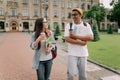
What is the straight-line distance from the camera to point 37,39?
5480 mm

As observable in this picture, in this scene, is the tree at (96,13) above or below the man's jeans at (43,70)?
above

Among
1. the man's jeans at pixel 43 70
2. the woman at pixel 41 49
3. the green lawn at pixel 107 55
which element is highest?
the woman at pixel 41 49

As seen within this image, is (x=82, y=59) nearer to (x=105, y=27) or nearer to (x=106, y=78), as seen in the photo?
(x=106, y=78)

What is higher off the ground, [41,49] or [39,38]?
[39,38]

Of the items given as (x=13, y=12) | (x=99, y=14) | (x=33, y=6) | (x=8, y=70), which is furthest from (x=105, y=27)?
(x=8, y=70)

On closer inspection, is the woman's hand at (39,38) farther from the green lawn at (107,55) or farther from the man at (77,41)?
the green lawn at (107,55)

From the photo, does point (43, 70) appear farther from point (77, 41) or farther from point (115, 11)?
point (115, 11)

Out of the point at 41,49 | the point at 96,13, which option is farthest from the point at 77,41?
the point at 96,13

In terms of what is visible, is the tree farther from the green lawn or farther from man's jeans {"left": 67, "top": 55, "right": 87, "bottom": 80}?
man's jeans {"left": 67, "top": 55, "right": 87, "bottom": 80}

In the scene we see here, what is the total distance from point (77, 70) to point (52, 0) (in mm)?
62764

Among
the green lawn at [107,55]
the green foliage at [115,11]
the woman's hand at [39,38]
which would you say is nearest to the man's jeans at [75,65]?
the woman's hand at [39,38]

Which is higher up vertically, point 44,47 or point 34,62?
point 44,47

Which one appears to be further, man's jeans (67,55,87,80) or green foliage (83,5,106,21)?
green foliage (83,5,106,21)

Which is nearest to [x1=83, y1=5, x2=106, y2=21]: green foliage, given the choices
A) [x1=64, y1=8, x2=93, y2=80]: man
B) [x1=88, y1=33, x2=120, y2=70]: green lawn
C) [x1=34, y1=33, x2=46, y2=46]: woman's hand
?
[x1=88, y1=33, x2=120, y2=70]: green lawn
